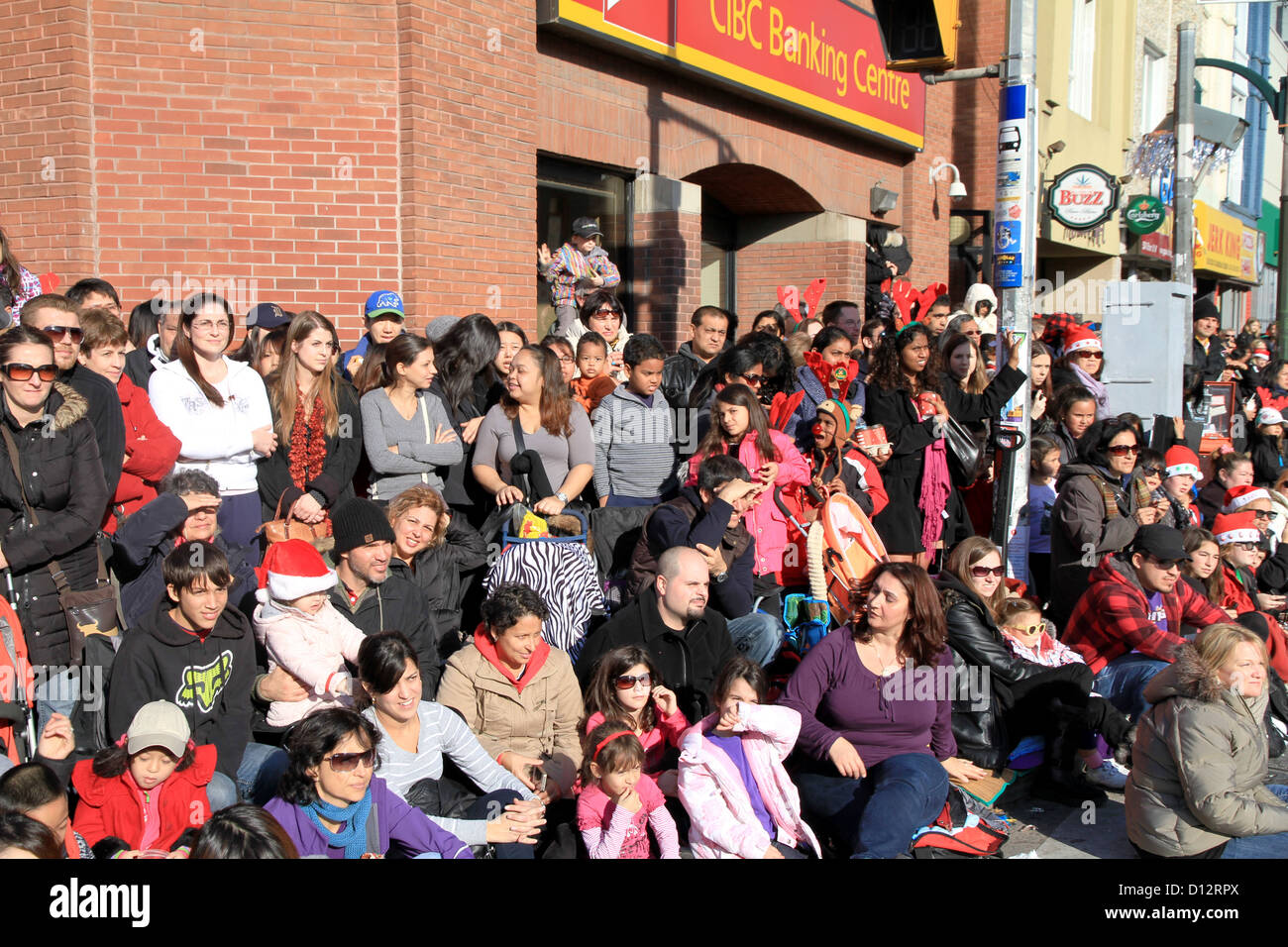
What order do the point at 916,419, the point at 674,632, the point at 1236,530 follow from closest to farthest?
the point at 674,632 < the point at 1236,530 < the point at 916,419

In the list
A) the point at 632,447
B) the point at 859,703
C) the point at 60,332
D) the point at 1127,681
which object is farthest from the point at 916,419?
the point at 60,332

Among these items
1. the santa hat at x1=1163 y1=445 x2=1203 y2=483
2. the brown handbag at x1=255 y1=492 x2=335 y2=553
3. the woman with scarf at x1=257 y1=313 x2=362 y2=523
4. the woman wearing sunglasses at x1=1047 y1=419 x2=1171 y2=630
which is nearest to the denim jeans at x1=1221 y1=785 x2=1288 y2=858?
the woman wearing sunglasses at x1=1047 y1=419 x2=1171 y2=630

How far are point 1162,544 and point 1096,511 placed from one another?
31.3 inches

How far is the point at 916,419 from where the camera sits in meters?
7.07

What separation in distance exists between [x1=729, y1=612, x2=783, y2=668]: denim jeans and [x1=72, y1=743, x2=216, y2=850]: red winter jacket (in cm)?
250

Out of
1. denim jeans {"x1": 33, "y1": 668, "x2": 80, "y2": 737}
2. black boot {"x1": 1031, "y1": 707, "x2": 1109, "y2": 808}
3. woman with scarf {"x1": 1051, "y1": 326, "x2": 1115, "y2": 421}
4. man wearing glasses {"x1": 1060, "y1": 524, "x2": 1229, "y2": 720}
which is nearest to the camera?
denim jeans {"x1": 33, "y1": 668, "x2": 80, "y2": 737}

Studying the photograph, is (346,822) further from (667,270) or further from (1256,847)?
(667,270)

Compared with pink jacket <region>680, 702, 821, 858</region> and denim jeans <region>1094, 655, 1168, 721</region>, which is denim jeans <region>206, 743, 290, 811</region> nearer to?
pink jacket <region>680, 702, 821, 858</region>

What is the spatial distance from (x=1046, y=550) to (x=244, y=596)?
5.13m

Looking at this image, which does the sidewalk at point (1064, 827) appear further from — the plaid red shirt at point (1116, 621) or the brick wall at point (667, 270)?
the brick wall at point (667, 270)

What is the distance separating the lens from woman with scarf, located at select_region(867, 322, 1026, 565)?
679 cm

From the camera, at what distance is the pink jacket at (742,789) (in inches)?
160

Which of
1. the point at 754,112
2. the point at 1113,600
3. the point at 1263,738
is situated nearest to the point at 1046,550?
the point at 1113,600

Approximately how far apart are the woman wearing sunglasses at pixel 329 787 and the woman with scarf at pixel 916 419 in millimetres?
3905
